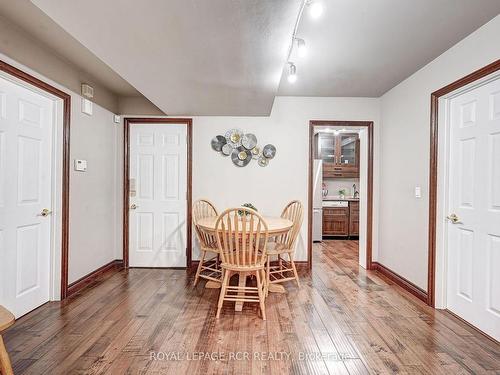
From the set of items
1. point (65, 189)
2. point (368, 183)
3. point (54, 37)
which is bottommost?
point (65, 189)

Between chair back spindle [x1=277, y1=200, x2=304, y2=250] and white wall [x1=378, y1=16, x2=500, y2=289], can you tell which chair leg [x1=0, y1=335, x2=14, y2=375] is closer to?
chair back spindle [x1=277, y1=200, x2=304, y2=250]

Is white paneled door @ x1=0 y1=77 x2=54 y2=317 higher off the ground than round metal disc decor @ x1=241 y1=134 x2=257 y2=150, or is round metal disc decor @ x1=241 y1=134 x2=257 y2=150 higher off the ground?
round metal disc decor @ x1=241 y1=134 x2=257 y2=150

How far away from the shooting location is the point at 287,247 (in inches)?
124

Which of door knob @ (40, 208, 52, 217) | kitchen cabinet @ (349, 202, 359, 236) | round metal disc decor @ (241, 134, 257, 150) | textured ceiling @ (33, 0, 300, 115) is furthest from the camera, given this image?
kitchen cabinet @ (349, 202, 359, 236)

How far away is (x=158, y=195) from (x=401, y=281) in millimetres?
3244

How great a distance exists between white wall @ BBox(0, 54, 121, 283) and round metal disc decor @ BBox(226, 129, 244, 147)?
156cm

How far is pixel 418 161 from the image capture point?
2.95 meters

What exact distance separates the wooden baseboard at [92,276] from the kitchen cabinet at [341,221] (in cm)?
406

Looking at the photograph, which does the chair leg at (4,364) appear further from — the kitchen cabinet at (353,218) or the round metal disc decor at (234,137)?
the kitchen cabinet at (353,218)

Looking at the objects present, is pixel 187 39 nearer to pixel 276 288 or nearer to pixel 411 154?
pixel 276 288

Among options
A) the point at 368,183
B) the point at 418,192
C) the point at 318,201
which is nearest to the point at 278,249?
the point at 418,192

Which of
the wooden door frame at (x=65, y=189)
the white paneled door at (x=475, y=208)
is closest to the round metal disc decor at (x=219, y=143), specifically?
the wooden door frame at (x=65, y=189)

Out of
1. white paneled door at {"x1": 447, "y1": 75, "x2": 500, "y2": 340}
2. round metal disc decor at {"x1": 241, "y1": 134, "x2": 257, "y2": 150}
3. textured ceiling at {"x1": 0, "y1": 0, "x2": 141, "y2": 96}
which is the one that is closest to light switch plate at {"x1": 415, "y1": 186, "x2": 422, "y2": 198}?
white paneled door at {"x1": 447, "y1": 75, "x2": 500, "y2": 340}

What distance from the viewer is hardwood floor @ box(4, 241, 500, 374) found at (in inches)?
69.2
